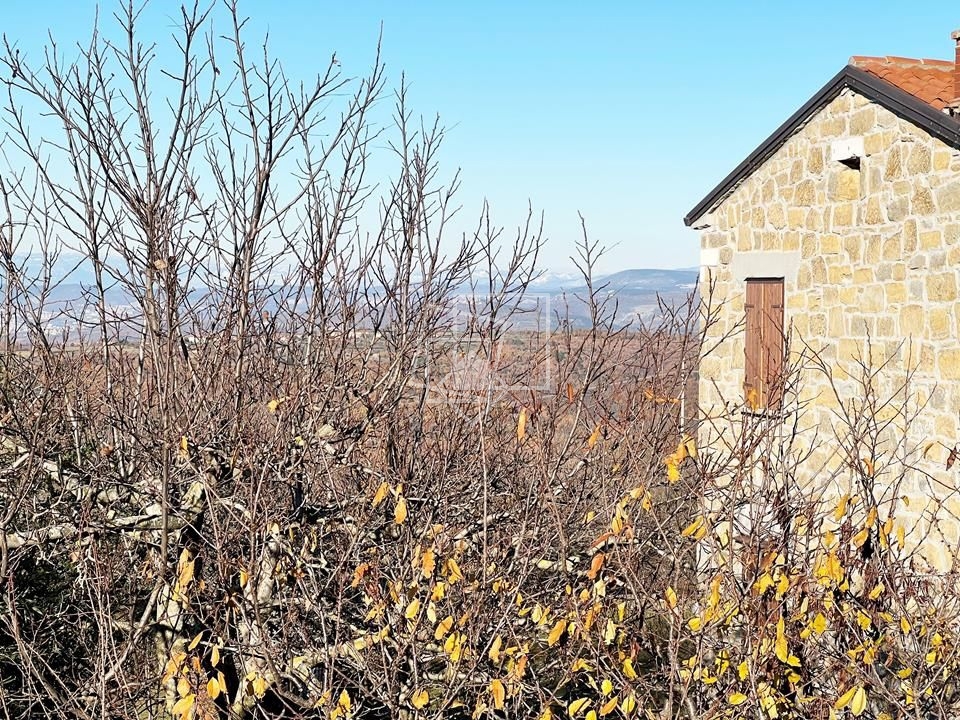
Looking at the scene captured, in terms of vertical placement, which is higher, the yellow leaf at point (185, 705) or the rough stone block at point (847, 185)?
the rough stone block at point (847, 185)

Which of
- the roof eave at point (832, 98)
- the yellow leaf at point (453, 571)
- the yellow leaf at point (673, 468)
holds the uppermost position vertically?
the roof eave at point (832, 98)

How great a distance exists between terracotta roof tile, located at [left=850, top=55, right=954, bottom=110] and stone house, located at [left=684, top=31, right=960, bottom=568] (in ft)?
0.07

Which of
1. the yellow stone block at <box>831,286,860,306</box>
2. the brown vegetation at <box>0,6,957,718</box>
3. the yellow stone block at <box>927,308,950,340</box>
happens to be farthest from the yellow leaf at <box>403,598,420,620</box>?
the yellow stone block at <box>831,286,860,306</box>

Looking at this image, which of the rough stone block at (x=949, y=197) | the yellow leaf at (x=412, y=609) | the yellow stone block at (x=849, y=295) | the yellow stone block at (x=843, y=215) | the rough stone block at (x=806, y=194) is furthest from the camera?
the rough stone block at (x=806, y=194)

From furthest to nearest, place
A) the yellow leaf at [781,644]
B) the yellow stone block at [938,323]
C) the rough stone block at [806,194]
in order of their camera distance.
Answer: the rough stone block at [806,194] → the yellow stone block at [938,323] → the yellow leaf at [781,644]

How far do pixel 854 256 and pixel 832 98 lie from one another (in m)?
1.33

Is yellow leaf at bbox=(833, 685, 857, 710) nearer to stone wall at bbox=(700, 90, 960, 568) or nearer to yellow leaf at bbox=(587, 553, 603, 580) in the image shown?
yellow leaf at bbox=(587, 553, 603, 580)

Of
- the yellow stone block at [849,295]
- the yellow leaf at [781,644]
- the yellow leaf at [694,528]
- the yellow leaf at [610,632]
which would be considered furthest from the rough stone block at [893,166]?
the yellow leaf at [610,632]

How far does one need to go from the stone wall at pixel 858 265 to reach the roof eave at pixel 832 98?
77 mm

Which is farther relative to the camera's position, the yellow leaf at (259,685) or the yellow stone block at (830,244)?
the yellow stone block at (830,244)

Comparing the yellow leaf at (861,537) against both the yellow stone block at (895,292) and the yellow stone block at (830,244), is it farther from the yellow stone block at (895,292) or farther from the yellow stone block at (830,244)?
the yellow stone block at (830,244)

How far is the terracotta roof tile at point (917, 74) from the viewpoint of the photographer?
7.20m

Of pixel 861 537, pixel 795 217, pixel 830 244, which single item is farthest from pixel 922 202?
pixel 861 537

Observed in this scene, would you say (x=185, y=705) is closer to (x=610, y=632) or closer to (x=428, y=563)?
(x=428, y=563)
